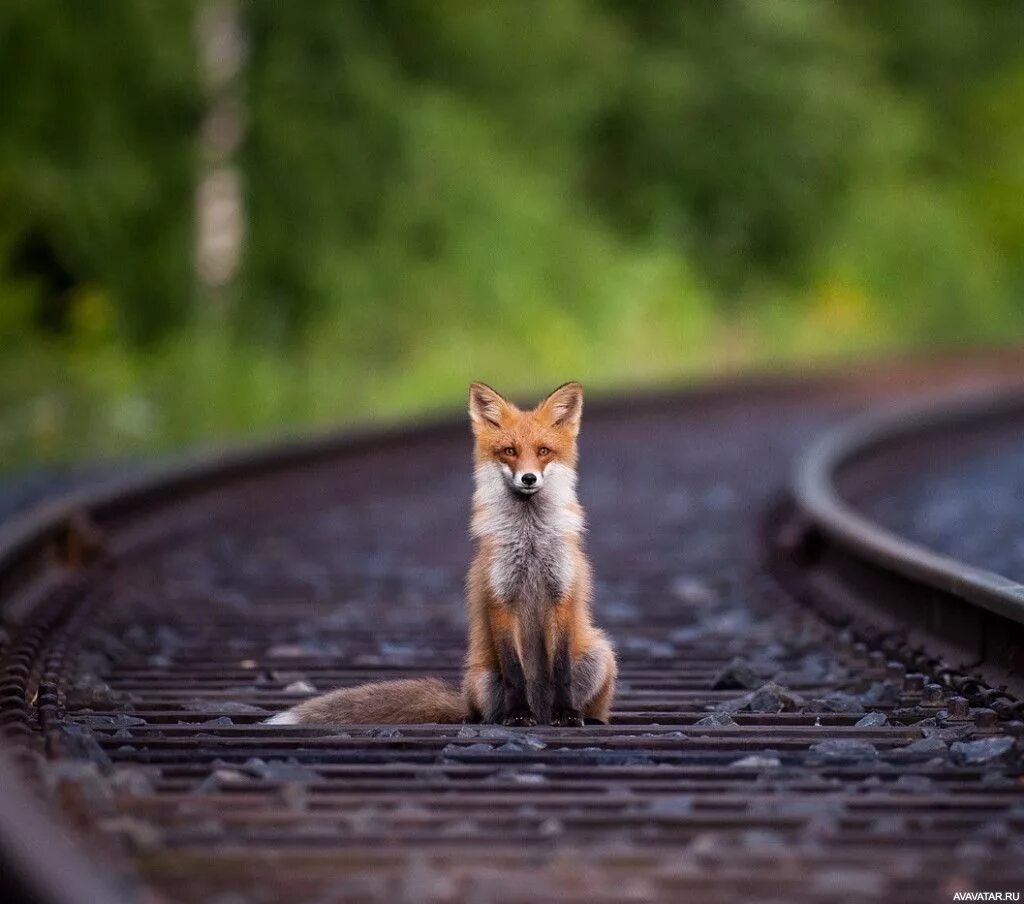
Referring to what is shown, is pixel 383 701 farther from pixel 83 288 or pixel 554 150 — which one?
pixel 554 150

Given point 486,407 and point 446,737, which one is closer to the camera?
point 446,737

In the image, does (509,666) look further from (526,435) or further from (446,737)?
(526,435)

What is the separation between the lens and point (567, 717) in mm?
4648

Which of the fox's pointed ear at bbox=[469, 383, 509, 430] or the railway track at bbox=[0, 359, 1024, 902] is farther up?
the fox's pointed ear at bbox=[469, 383, 509, 430]

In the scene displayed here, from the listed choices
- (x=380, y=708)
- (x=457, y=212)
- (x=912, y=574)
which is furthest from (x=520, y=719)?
(x=457, y=212)

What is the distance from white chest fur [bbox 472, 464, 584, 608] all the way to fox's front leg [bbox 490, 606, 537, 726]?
2.1 inches

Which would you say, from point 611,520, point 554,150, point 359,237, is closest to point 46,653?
point 611,520

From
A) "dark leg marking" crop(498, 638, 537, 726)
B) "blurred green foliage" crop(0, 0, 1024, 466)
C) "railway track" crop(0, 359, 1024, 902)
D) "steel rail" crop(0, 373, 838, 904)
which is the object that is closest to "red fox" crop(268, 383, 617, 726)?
"dark leg marking" crop(498, 638, 537, 726)

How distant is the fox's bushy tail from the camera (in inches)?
185

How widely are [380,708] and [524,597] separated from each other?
503 mm

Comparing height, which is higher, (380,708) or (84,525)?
(84,525)

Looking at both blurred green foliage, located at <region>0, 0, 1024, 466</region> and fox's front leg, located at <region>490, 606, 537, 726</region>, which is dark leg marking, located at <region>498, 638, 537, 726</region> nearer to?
fox's front leg, located at <region>490, 606, 537, 726</region>

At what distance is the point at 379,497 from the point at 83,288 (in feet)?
27.2

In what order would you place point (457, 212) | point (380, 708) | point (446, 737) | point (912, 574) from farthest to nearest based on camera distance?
point (457, 212) → point (912, 574) → point (380, 708) → point (446, 737)
